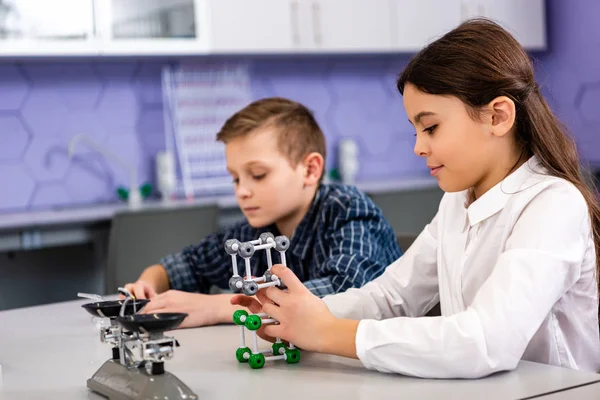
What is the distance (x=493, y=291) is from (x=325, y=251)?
779 mm

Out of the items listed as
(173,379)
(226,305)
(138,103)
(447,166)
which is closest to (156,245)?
(138,103)

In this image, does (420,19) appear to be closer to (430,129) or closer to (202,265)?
(202,265)

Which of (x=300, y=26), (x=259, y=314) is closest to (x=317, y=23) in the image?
(x=300, y=26)

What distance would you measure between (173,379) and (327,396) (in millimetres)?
168

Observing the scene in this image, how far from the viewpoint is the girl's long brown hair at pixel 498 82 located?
1.28m

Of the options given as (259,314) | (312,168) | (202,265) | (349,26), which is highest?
(349,26)

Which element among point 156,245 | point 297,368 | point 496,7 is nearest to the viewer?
point 297,368

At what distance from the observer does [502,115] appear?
1.29m

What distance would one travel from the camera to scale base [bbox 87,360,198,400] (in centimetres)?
96

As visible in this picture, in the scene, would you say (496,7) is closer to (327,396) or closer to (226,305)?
(226,305)

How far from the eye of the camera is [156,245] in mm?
2895

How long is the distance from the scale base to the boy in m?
0.63

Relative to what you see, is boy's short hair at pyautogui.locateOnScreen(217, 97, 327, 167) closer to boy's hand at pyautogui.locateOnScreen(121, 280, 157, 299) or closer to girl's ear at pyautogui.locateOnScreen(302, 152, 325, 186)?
girl's ear at pyautogui.locateOnScreen(302, 152, 325, 186)

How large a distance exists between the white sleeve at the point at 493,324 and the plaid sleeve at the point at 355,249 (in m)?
0.48
